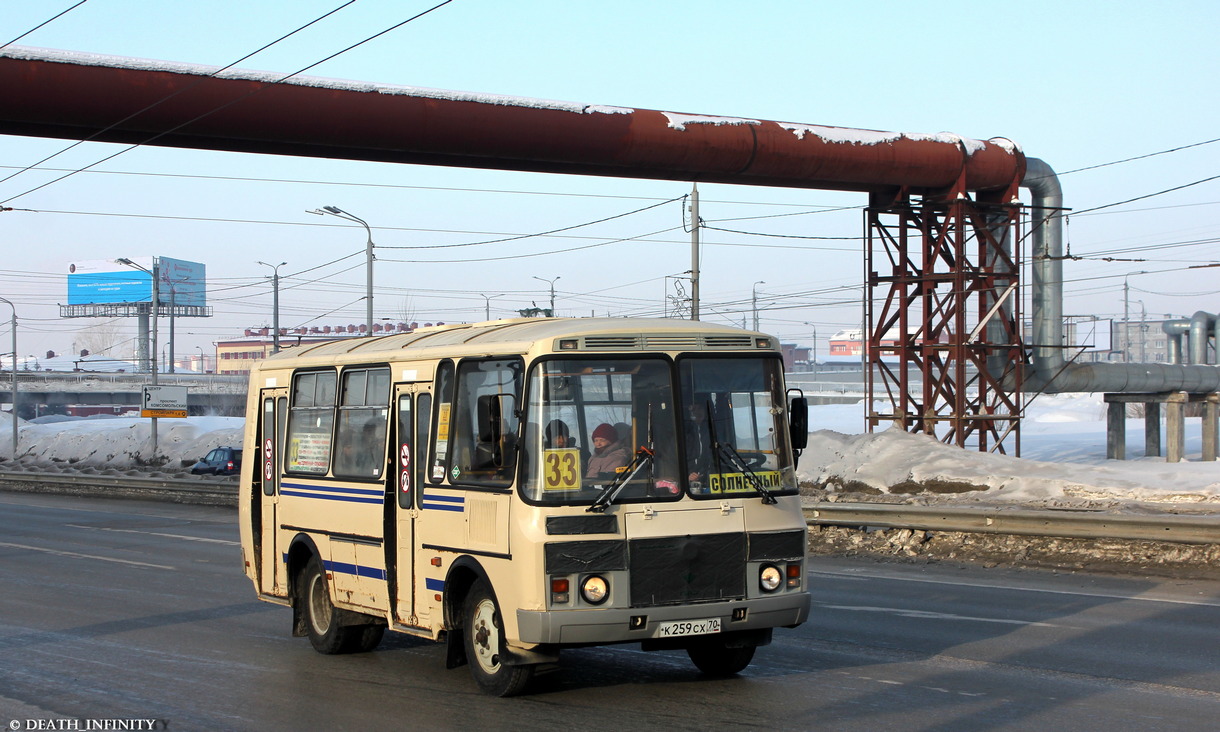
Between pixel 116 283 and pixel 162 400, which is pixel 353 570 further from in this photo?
pixel 116 283

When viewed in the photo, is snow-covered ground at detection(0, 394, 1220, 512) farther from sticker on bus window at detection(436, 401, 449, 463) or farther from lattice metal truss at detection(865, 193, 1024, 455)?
sticker on bus window at detection(436, 401, 449, 463)

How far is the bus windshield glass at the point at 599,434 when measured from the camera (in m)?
7.48

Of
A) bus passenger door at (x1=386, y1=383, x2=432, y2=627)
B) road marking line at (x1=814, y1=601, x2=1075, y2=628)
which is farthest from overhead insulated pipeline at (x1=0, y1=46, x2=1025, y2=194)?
road marking line at (x1=814, y1=601, x2=1075, y2=628)

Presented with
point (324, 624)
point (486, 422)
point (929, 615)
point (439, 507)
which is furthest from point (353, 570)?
point (929, 615)

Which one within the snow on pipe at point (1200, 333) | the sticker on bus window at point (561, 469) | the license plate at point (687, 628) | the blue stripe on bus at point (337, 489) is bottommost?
the license plate at point (687, 628)

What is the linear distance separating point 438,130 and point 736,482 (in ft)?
49.0

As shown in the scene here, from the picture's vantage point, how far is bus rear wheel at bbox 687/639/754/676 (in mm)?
8375

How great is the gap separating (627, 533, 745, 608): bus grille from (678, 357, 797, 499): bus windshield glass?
0.34m

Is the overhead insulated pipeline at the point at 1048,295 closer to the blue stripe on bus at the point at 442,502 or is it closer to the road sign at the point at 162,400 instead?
the blue stripe on bus at the point at 442,502

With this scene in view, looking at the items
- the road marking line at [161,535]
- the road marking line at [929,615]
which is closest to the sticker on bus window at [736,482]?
the road marking line at [929,615]

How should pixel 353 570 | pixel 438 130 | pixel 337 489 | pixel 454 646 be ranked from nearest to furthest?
pixel 454 646, pixel 353 570, pixel 337 489, pixel 438 130

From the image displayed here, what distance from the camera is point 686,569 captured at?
298 inches

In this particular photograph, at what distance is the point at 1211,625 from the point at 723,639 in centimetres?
498

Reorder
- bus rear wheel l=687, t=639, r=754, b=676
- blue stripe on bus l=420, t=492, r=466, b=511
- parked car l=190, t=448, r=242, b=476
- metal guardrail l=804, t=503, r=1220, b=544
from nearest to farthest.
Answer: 1. blue stripe on bus l=420, t=492, r=466, b=511
2. bus rear wheel l=687, t=639, r=754, b=676
3. metal guardrail l=804, t=503, r=1220, b=544
4. parked car l=190, t=448, r=242, b=476
